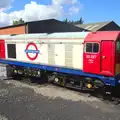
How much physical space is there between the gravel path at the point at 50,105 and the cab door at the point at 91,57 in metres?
1.59

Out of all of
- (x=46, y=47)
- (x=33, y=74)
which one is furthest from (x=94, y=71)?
(x=33, y=74)

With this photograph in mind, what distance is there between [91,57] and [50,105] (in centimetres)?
322

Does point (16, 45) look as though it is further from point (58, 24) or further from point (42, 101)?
point (58, 24)

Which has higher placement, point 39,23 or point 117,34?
point 39,23

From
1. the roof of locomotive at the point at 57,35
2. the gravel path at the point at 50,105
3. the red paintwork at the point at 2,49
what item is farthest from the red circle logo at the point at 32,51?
the red paintwork at the point at 2,49

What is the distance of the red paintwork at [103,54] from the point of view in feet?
34.6

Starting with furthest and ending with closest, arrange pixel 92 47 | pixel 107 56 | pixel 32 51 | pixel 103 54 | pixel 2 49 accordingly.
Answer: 1. pixel 2 49
2. pixel 32 51
3. pixel 92 47
4. pixel 103 54
5. pixel 107 56

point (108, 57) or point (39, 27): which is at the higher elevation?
point (39, 27)

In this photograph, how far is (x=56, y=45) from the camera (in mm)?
13414

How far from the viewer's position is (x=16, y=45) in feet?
54.1

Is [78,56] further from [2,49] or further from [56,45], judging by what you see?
[2,49]

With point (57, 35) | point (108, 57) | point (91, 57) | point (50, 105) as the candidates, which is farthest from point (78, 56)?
point (50, 105)

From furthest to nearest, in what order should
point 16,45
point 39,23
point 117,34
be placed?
point 39,23 < point 16,45 < point 117,34

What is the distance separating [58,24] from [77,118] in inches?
963
